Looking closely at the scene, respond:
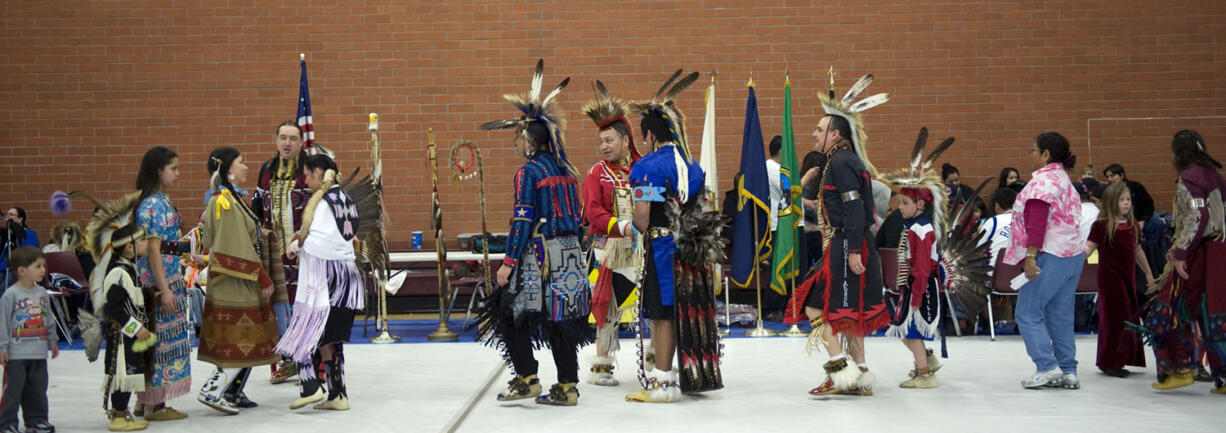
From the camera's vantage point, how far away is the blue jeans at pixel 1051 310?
17.8 ft

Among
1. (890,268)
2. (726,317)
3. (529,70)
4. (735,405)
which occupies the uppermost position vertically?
(529,70)

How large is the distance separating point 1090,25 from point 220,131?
8.24 m

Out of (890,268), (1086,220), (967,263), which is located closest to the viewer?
(967,263)

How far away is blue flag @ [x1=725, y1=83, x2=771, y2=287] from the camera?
5.46 m

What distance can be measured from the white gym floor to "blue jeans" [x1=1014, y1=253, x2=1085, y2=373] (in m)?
0.19

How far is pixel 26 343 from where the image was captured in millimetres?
4469

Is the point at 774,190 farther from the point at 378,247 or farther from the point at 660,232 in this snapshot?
the point at 660,232

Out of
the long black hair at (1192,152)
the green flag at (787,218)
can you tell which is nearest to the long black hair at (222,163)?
the green flag at (787,218)

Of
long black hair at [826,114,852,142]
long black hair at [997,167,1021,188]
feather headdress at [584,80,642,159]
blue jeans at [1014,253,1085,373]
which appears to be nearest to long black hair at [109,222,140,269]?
feather headdress at [584,80,642,159]

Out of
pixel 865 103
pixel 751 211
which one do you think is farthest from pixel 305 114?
pixel 865 103

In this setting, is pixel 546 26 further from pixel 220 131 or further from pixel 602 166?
pixel 602 166

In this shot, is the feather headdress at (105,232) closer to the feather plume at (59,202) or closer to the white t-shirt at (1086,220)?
the feather plume at (59,202)

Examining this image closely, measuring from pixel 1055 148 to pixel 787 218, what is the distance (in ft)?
8.34

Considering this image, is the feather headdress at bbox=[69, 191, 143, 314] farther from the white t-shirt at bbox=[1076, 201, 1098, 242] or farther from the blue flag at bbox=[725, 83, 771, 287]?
the white t-shirt at bbox=[1076, 201, 1098, 242]
